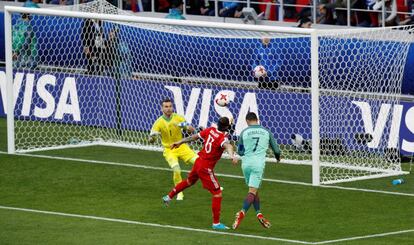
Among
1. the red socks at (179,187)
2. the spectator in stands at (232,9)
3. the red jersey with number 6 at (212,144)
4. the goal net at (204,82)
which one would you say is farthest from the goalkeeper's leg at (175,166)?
the spectator in stands at (232,9)

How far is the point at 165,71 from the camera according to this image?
32.8 metres

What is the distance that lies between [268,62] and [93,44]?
451 centimetres

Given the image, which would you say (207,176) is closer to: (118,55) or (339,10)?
(118,55)

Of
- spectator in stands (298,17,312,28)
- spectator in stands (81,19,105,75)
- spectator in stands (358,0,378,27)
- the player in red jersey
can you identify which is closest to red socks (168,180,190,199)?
the player in red jersey

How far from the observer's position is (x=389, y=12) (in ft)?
115

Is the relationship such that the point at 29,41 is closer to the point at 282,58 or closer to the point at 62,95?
the point at 62,95

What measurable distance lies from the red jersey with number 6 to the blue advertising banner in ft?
16.3

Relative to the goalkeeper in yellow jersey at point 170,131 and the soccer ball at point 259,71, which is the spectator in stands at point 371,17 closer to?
the soccer ball at point 259,71

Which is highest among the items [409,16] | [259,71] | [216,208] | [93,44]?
[409,16]

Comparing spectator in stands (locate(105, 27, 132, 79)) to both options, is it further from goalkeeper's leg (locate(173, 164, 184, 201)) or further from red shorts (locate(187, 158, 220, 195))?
red shorts (locate(187, 158, 220, 195))

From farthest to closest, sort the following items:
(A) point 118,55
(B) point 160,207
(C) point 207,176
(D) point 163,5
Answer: (D) point 163,5 → (A) point 118,55 → (B) point 160,207 → (C) point 207,176

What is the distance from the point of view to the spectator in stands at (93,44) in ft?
109

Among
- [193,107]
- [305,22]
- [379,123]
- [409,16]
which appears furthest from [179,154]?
[409,16]

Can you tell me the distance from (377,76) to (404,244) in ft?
24.3
